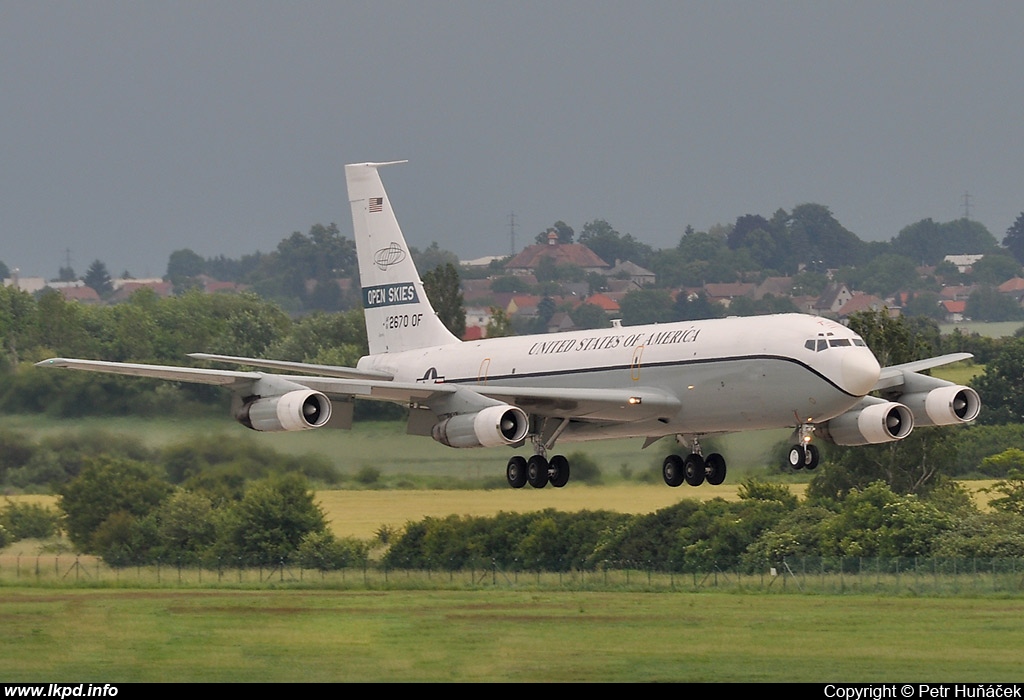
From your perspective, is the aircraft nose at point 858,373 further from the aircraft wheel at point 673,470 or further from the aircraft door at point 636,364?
the aircraft wheel at point 673,470

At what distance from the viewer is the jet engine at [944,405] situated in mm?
58562

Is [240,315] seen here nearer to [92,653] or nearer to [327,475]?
[327,475]

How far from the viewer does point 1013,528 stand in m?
91.5

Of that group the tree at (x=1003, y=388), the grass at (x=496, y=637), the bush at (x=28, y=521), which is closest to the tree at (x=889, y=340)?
the tree at (x=1003, y=388)

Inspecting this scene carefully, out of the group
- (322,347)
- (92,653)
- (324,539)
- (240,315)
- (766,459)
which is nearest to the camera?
(92,653)

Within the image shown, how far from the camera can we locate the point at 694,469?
61844 mm

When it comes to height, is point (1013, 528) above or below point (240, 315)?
below

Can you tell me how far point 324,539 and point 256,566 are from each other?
158 inches

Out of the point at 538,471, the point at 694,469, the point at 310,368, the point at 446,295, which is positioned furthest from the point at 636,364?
the point at 446,295

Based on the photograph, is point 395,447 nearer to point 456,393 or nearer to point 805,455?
point 456,393

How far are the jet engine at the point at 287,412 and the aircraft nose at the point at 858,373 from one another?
15921 mm

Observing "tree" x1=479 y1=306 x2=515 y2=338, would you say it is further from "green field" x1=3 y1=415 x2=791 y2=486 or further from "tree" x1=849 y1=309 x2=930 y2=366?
"green field" x1=3 y1=415 x2=791 y2=486

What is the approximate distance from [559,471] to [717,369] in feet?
25.3
